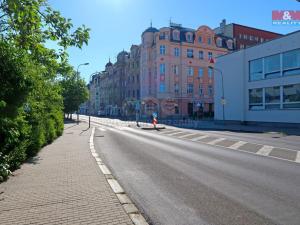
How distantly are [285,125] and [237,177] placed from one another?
24.3 m

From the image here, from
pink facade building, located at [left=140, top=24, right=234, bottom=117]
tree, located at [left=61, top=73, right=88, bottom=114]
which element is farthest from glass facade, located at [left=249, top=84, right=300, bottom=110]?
tree, located at [left=61, top=73, right=88, bottom=114]

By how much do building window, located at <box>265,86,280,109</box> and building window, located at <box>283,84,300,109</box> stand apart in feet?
2.93

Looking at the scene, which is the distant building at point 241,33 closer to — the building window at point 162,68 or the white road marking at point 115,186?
the building window at point 162,68

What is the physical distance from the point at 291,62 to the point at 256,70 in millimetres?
5225

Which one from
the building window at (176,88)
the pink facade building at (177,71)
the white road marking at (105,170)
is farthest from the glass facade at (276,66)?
the building window at (176,88)

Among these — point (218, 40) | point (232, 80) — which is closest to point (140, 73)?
point (218, 40)

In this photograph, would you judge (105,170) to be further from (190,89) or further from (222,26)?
(222,26)

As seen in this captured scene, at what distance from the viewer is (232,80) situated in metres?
38.8

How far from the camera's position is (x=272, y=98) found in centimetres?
3244

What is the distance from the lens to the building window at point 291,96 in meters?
29.4

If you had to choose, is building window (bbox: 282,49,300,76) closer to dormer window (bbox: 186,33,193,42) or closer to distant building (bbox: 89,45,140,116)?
dormer window (bbox: 186,33,193,42)

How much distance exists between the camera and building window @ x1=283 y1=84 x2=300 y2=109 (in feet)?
96.4

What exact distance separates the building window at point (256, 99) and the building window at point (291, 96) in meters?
3.50

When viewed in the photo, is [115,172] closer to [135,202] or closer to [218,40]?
[135,202]
